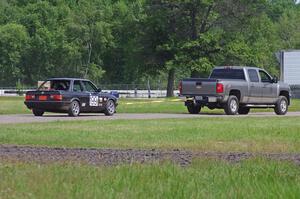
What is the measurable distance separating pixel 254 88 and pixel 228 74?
54.6 inches

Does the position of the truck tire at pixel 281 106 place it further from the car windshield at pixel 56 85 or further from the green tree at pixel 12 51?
the green tree at pixel 12 51

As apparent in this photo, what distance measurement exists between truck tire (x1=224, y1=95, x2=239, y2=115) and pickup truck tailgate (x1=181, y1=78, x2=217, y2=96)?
77 centimetres

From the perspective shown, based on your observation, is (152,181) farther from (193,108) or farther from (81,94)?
(193,108)

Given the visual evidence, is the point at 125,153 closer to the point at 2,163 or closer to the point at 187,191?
the point at 2,163

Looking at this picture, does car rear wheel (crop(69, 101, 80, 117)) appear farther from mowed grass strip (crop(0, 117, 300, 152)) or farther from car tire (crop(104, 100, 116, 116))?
mowed grass strip (crop(0, 117, 300, 152))

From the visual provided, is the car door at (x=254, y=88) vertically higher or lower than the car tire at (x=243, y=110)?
higher

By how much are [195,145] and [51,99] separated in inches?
528

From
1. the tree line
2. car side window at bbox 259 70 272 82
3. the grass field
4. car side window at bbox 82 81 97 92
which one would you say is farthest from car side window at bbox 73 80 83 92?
the tree line

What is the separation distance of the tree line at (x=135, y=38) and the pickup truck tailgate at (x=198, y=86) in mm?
44894

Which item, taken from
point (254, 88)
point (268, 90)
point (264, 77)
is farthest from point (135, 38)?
point (254, 88)

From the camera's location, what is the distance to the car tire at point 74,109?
27125mm

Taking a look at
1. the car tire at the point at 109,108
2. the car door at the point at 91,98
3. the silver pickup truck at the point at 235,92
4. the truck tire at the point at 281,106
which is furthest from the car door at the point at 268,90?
the car door at the point at 91,98

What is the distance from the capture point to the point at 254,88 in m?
29.9

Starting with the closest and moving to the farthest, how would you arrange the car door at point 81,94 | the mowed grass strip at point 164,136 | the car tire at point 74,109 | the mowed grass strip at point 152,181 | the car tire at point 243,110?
the mowed grass strip at point 152,181 < the mowed grass strip at point 164,136 < the car tire at point 74,109 < the car door at point 81,94 < the car tire at point 243,110
